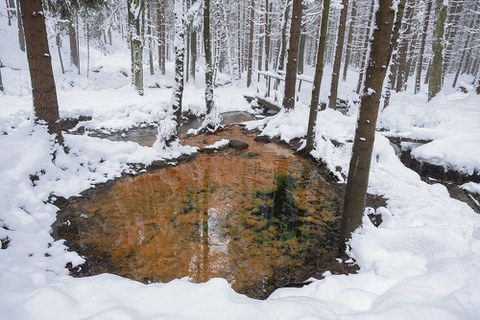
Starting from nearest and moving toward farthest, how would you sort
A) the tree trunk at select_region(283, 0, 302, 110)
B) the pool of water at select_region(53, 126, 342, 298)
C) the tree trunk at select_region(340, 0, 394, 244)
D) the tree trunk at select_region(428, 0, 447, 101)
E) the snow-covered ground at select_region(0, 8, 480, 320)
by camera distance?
the snow-covered ground at select_region(0, 8, 480, 320), the tree trunk at select_region(340, 0, 394, 244), the pool of water at select_region(53, 126, 342, 298), the tree trunk at select_region(283, 0, 302, 110), the tree trunk at select_region(428, 0, 447, 101)

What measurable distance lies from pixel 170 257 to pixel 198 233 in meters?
0.89

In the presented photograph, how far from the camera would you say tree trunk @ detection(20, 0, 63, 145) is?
22.1 ft

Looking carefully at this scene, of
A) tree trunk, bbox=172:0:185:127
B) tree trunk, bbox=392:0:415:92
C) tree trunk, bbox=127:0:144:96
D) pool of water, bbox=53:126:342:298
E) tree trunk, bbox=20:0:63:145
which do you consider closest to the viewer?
pool of water, bbox=53:126:342:298

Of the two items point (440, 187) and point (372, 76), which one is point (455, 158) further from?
point (372, 76)

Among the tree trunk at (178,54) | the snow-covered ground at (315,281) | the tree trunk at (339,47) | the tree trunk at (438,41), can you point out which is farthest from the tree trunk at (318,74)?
the tree trunk at (438,41)

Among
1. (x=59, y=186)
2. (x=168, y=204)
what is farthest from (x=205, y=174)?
(x=59, y=186)

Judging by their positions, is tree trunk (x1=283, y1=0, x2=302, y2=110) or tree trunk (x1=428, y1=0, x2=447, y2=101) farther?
tree trunk (x1=428, y1=0, x2=447, y2=101)

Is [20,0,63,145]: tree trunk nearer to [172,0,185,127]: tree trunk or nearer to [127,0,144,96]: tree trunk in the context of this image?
[172,0,185,127]: tree trunk

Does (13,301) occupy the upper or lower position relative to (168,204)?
upper

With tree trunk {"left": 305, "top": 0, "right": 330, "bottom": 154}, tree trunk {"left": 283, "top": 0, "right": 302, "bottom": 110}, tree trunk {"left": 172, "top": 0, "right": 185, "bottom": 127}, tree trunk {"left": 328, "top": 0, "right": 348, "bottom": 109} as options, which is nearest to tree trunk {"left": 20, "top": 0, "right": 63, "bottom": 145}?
tree trunk {"left": 172, "top": 0, "right": 185, "bottom": 127}

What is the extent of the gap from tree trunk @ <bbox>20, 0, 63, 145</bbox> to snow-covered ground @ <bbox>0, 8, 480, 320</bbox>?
46 cm

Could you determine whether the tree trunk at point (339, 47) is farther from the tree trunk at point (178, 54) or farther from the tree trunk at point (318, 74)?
the tree trunk at point (178, 54)

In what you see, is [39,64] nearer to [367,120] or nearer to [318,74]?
[318,74]

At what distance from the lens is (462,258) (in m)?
3.73
